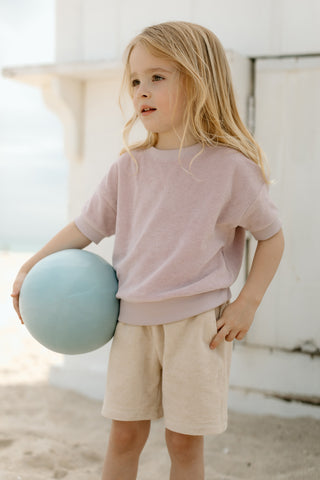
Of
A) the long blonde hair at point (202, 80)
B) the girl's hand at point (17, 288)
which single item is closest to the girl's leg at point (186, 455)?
the girl's hand at point (17, 288)

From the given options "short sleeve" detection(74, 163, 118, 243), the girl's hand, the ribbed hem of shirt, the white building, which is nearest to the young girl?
the ribbed hem of shirt

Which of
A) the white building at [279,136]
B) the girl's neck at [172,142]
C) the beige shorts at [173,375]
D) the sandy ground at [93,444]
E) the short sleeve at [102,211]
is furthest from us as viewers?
the white building at [279,136]

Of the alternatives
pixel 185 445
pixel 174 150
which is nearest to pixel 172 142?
pixel 174 150

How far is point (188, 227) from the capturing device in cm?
196

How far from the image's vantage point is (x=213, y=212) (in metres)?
1.96

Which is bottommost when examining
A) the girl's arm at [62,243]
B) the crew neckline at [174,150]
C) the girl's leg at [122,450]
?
the girl's leg at [122,450]

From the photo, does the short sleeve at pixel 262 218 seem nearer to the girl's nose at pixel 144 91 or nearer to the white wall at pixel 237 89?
the girl's nose at pixel 144 91

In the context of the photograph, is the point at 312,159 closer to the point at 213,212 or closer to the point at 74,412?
the point at 213,212

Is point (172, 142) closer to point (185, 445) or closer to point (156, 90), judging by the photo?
point (156, 90)

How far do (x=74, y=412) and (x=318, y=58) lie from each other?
2482mm

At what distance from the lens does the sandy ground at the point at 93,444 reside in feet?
9.12

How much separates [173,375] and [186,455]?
0.29m

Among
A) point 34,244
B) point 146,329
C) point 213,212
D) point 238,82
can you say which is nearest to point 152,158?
point 213,212

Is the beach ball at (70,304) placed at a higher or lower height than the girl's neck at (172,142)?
lower
